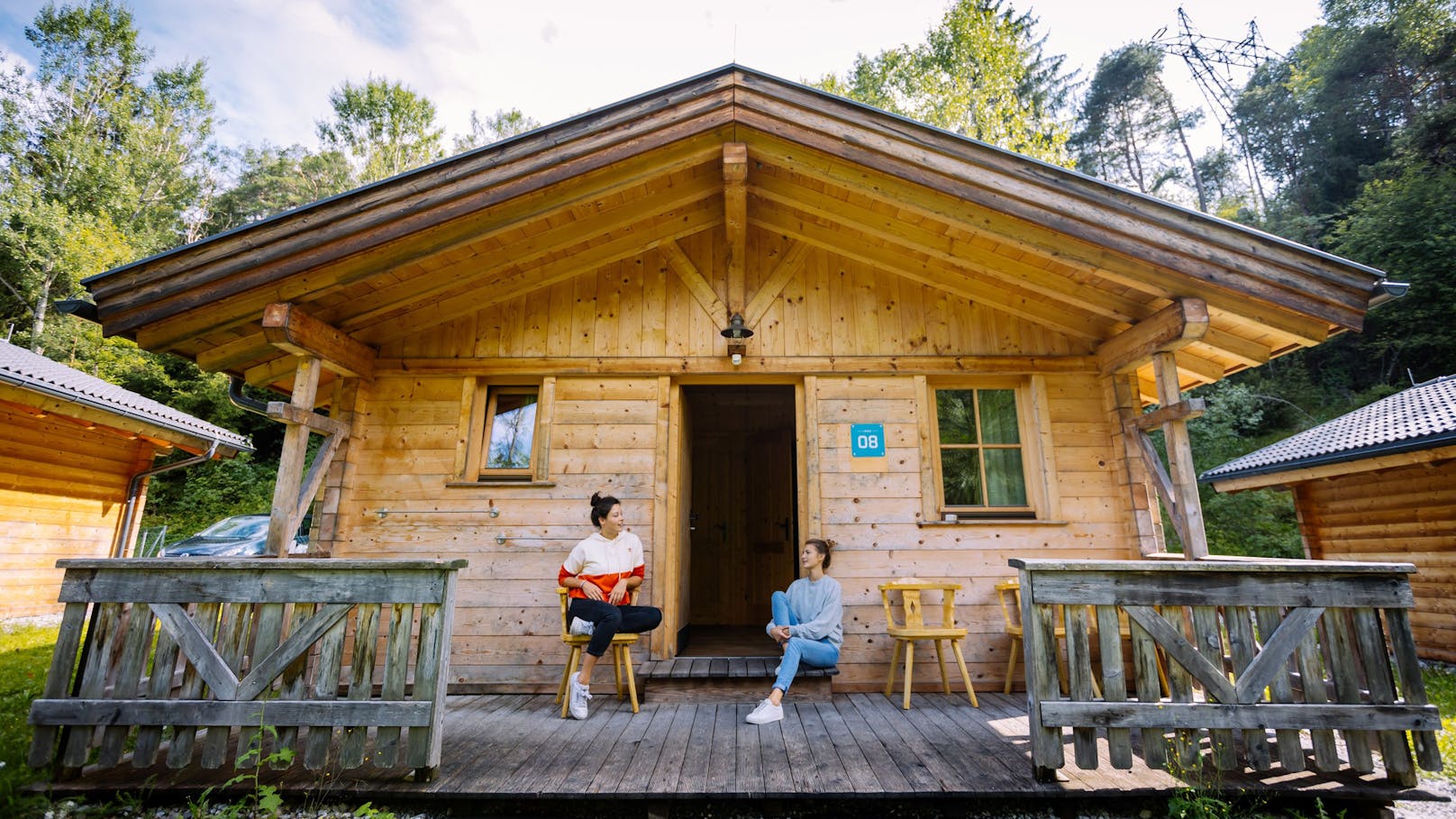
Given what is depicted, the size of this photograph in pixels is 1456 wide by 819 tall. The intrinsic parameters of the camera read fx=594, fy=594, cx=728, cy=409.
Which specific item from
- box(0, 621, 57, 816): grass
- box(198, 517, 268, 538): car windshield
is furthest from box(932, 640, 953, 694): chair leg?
box(198, 517, 268, 538): car windshield

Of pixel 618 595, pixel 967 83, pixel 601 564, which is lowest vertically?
pixel 618 595

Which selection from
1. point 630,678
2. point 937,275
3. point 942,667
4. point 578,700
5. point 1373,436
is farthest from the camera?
point 1373,436

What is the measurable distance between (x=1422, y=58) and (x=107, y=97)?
1446 inches

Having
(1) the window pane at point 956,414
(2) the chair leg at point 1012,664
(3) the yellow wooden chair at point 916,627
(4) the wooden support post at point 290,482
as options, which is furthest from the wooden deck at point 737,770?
(1) the window pane at point 956,414

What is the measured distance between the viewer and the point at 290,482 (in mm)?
3781

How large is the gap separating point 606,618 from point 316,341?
8.80 ft

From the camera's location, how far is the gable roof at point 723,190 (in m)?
3.41

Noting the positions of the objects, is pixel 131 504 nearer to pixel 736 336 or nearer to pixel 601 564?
pixel 601 564

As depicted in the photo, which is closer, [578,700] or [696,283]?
[578,700]

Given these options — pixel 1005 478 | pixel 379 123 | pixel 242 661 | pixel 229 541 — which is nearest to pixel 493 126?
pixel 379 123

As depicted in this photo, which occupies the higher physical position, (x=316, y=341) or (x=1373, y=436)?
(x=316, y=341)

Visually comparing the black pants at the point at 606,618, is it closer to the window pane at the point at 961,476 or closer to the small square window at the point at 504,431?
the small square window at the point at 504,431

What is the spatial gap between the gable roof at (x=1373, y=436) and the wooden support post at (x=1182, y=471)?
3619 mm

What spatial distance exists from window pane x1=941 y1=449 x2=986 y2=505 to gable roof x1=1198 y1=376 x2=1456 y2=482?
4375mm
